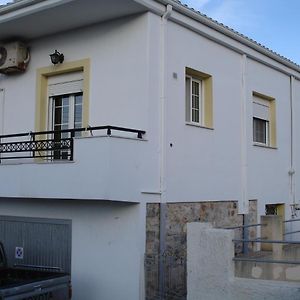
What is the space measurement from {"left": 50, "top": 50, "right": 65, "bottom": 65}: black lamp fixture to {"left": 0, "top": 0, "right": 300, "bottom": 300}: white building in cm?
9

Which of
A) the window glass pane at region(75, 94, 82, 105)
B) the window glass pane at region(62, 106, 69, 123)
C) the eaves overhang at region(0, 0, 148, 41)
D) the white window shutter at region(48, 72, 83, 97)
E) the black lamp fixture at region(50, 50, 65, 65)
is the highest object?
the eaves overhang at region(0, 0, 148, 41)

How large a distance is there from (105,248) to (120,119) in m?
2.39

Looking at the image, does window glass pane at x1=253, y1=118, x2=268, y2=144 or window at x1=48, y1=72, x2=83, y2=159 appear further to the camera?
window glass pane at x1=253, y1=118, x2=268, y2=144

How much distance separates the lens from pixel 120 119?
9336 mm

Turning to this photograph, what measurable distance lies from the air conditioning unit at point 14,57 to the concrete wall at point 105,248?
3133 millimetres

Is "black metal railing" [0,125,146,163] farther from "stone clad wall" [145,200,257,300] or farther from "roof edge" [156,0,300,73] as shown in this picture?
"roof edge" [156,0,300,73]

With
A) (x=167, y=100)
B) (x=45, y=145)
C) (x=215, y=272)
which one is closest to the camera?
(x=215, y=272)

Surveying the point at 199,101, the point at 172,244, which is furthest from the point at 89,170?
the point at 199,101

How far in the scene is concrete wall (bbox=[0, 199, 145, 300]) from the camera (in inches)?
348

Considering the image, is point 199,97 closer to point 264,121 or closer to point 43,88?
point 264,121

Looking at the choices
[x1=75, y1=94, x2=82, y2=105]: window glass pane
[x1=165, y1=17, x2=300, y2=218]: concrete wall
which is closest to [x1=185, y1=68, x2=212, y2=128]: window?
[x1=165, y1=17, x2=300, y2=218]: concrete wall

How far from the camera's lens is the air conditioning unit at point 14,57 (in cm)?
1087

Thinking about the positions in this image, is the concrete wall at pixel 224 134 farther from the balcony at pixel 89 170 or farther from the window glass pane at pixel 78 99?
the window glass pane at pixel 78 99

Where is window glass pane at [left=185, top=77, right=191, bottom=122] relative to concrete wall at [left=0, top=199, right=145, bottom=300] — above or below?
above
